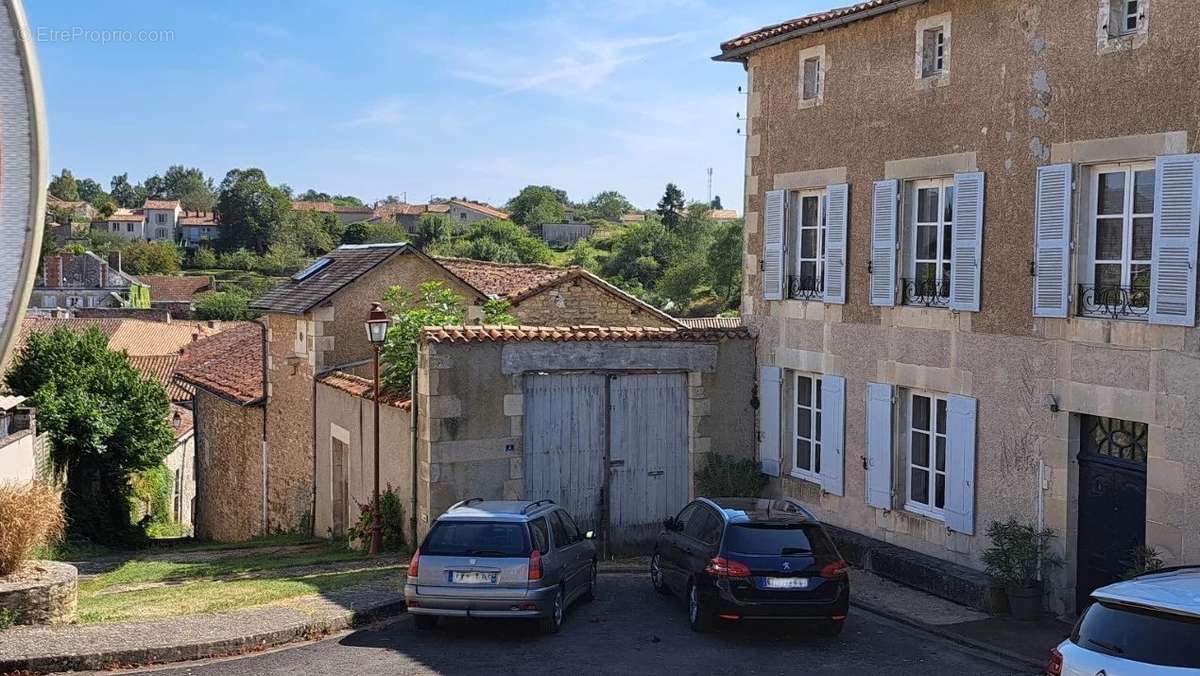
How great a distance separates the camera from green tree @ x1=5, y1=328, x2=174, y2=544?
81.8 ft

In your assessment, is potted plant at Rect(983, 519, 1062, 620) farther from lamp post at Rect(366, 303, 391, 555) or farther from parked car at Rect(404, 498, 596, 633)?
lamp post at Rect(366, 303, 391, 555)

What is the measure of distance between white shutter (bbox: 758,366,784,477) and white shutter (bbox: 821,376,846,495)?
0.90 meters

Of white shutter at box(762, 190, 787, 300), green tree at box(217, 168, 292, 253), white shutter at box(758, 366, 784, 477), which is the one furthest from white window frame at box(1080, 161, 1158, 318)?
green tree at box(217, 168, 292, 253)

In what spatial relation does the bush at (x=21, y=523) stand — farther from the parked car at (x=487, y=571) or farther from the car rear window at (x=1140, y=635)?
the car rear window at (x=1140, y=635)

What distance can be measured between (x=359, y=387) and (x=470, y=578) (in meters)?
7.72

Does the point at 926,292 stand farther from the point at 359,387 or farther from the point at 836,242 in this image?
the point at 359,387

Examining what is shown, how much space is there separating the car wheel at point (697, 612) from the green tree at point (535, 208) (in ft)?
387

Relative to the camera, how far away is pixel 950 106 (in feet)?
44.1

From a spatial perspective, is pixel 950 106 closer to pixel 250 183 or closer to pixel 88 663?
pixel 88 663

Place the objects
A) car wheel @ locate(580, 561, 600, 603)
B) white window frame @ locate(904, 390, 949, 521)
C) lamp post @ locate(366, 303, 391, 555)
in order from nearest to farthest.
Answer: car wheel @ locate(580, 561, 600, 603)
white window frame @ locate(904, 390, 949, 521)
lamp post @ locate(366, 303, 391, 555)

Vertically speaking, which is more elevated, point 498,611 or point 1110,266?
point 1110,266

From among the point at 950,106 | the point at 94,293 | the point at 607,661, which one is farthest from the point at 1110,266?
the point at 94,293

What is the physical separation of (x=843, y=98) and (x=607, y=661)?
26.6 ft

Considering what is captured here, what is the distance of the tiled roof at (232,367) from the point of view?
79.9 feet
